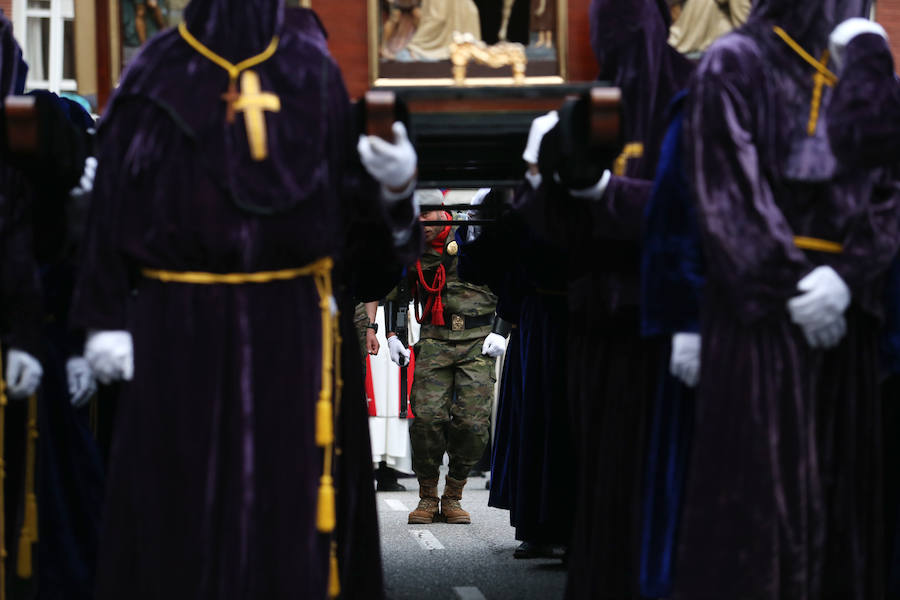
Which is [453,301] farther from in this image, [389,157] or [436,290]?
[389,157]

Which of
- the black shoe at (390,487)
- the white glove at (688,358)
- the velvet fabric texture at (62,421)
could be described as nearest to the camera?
the white glove at (688,358)

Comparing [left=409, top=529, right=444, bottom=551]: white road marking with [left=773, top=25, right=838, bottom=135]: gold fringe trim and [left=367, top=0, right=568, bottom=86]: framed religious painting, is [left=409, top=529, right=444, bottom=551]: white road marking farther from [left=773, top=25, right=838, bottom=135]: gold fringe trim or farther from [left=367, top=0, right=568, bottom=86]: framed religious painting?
[left=773, top=25, right=838, bottom=135]: gold fringe trim

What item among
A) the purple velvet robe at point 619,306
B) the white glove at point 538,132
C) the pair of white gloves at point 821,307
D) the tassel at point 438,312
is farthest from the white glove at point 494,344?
the pair of white gloves at point 821,307

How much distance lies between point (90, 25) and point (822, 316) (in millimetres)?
2381

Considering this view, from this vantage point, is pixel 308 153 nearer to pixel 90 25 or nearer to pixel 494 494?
pixel 90 25

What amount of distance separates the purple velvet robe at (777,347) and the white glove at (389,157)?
0.75 m

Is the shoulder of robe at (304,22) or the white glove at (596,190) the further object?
the white glove at (596,190)

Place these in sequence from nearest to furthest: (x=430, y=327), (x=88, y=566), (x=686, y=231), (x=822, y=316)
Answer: (x=822, y=316) < (x=686, y=231) < (x=88, y=566) < (x=430, y=327)

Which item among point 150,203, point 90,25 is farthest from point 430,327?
point 150,203

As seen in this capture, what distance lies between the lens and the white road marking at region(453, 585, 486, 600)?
5305 millimetres

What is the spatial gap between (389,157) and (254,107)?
373 millimetres

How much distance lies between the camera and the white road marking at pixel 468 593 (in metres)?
5.30

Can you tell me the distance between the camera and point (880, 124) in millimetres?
3475

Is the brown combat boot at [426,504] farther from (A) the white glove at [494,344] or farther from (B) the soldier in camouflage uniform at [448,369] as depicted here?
(A) the white glove at [494,344]
